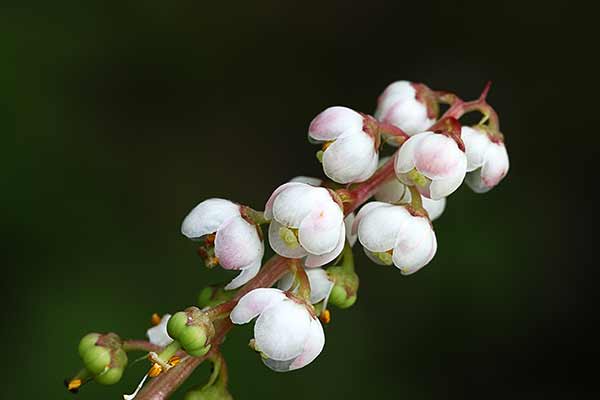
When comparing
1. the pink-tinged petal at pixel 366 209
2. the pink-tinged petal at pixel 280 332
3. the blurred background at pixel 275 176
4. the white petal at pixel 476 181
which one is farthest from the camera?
the blurred background at pixel 275 176

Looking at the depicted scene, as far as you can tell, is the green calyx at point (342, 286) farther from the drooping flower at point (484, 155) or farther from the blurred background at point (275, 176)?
the blurred background at point (275, 176)

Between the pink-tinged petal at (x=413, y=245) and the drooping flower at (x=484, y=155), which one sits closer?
the pink-tinged petal at (x=413, y=245)

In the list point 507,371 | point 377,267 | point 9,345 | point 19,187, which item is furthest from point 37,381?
point 507,371

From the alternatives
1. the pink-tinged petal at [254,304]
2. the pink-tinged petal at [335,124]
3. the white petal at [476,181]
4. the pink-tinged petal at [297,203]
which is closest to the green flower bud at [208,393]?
the pink-tinged petal at [254,304]

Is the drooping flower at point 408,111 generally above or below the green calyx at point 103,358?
above

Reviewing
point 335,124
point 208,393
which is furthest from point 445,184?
point 208,393

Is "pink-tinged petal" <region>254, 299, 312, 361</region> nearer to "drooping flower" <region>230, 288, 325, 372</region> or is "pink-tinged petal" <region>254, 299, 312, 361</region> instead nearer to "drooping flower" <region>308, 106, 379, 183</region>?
"drooping flower" <region>230, 288, 325, 372</region>

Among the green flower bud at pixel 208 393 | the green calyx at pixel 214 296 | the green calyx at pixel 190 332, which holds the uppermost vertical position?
the green calyx at pixel 190 332

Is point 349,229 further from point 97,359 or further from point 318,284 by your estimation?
point 97,359
